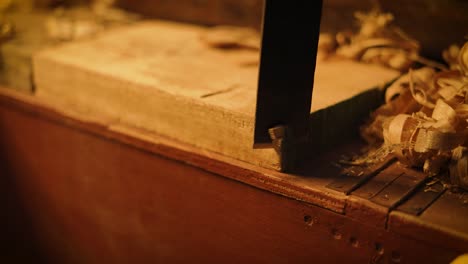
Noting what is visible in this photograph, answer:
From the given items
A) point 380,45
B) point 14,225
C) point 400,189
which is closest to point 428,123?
point 400,189

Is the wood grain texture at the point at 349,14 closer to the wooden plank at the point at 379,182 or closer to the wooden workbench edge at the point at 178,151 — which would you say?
the wooden plank at the point at 379,182

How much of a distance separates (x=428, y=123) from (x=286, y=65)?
0.30 metres

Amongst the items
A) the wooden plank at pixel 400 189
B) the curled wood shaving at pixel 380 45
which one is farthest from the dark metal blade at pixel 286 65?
the curled wood shaving at pixel 380 45

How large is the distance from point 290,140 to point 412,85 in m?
0.34

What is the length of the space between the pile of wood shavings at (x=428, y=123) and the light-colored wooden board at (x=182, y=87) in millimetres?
80

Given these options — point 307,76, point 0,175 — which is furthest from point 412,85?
point 0,175

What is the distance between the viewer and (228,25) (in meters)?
1.90

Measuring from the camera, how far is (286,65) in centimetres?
100

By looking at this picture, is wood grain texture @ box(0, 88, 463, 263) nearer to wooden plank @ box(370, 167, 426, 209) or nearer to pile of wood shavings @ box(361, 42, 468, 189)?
wooden plank @ box(370, 167, 426, 209)

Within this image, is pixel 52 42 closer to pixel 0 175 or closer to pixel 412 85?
pixel 0 175

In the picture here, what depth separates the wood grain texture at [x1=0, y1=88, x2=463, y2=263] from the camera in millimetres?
1032

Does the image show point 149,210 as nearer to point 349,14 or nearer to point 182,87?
point 182,87

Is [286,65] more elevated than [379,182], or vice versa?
[286,65]

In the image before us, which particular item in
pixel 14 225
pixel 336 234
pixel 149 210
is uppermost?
pixel 336 234
